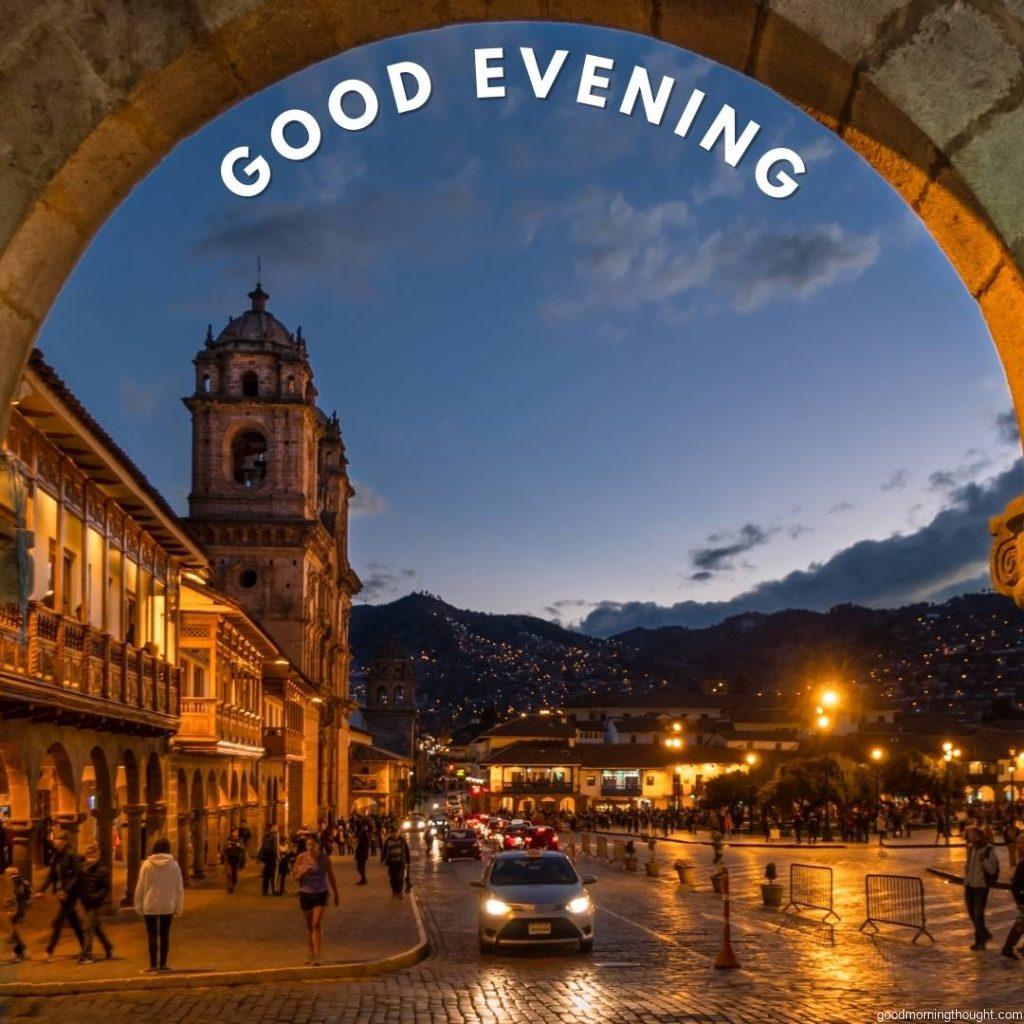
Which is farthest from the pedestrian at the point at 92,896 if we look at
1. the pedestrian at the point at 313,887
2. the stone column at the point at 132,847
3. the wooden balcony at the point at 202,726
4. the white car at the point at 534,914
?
the wooden balcony at the point at 202,726

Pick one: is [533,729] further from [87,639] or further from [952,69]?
[952,69]

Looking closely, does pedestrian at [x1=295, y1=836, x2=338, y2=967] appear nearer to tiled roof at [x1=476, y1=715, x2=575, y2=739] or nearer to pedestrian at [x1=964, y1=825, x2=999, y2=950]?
pedestrian at [x1=964, y1=825, x2=999, y2=950]

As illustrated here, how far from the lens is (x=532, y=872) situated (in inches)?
784

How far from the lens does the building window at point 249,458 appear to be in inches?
2921

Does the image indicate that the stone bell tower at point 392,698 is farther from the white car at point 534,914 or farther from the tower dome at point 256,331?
the white car at point 534,914

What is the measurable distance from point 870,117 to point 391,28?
56.0 inches

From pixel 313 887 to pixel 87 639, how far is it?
648cm

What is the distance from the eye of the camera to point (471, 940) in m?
21.1

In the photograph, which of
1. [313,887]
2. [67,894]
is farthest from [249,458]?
[313,887]

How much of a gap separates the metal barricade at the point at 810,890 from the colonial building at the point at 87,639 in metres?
12.3

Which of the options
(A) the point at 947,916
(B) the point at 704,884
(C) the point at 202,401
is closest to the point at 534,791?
(C) the point at 202,401

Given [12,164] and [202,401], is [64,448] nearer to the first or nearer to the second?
[12,164]

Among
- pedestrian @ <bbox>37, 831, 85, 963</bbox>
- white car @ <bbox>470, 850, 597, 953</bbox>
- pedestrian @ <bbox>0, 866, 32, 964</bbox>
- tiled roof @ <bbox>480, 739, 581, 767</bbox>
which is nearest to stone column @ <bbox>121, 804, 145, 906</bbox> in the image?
pedestrian @ <bbox>0, 866, 32, 964</bbox>

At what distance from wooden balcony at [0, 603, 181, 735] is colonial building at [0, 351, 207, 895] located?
0.03 meters
